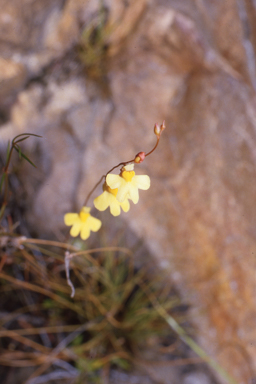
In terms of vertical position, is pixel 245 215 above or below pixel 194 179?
below

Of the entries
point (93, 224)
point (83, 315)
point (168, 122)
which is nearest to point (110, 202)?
point (93, 224)

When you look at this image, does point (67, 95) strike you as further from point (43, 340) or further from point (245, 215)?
point (43, 340)

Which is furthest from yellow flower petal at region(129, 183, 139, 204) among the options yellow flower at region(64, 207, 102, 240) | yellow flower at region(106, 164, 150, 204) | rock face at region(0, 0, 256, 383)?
rock face at region(0, 0, 256, 383)

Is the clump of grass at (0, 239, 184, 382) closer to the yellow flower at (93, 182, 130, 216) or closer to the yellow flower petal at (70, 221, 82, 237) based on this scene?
the yellow flower petal at (70, 221, 82, 237)

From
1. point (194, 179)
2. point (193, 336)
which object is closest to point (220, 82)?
point (194, 179)

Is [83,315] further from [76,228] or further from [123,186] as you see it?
[123,186]

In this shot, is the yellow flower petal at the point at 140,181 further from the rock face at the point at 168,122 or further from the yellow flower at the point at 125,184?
the rock face at the point at 168,122

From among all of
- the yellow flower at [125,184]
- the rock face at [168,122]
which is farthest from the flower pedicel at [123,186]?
the rock face at [168,122]
